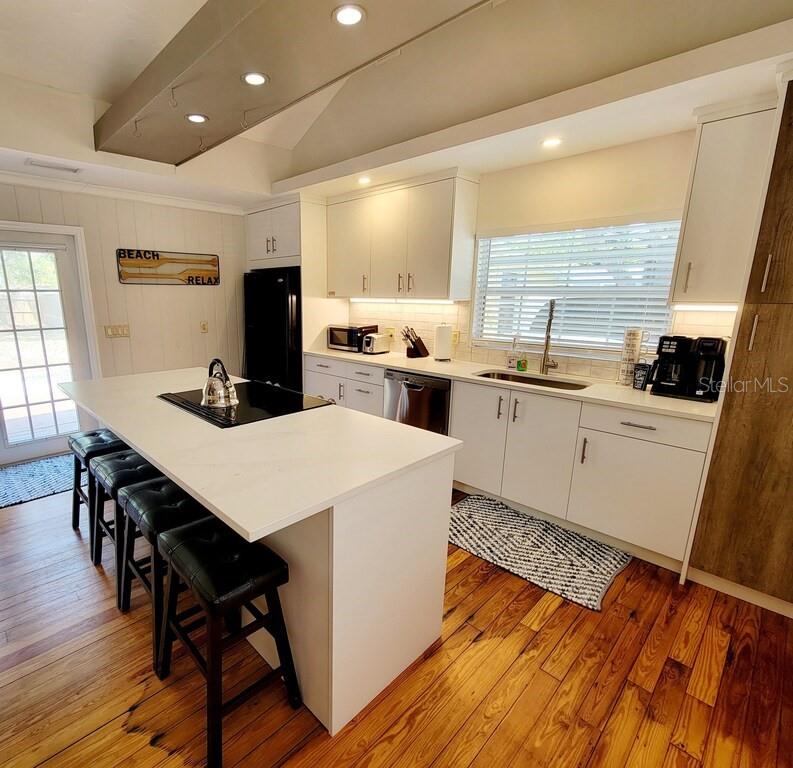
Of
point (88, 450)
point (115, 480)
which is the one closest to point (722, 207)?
point (115, 480)

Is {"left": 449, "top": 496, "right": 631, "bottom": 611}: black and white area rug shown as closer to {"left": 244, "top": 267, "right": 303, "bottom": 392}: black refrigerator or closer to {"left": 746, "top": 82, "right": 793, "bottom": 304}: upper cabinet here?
{"left": 746, "top": 82, "right": 793, "bottom": 304}: upper cabinet

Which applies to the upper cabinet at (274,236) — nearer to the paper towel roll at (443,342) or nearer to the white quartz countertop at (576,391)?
the white quartz countertop at (576,391)

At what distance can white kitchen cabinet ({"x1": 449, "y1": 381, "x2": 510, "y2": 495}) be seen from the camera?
2730 millimetres

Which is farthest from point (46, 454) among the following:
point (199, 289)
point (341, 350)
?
point (341, 350)

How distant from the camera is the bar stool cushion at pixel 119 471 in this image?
193 centimetres

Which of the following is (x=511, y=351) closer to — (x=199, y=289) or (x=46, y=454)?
(x=199, y=289)

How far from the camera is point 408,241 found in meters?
3.37

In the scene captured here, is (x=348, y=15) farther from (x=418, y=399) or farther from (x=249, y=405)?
(x=418, y=399)

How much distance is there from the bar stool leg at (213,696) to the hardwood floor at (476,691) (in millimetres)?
117

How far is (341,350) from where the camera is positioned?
401 centimetres

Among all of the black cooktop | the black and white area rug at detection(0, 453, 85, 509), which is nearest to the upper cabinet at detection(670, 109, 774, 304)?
the black cooktop

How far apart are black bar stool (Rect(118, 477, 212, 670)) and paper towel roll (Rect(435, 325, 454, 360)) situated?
7.19 feet

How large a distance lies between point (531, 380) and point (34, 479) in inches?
151

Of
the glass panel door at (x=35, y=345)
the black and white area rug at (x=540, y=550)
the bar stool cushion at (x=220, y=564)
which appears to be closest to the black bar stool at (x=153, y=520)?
the bar stool cushion at (x=220, y=564)
